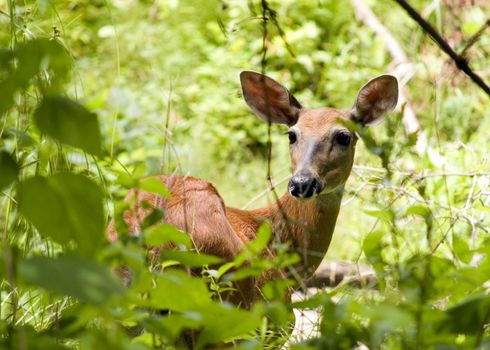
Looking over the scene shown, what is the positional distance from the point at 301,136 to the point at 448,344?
2.52m

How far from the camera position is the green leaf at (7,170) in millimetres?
1223

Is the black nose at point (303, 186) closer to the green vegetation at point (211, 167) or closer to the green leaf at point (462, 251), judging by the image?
the green vegetation at point (211, 167)

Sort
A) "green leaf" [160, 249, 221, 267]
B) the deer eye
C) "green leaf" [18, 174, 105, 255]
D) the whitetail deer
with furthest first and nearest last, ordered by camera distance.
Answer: the deer eye < the whitetail deer < "green leaf" [160, 249, 221, 267] < "green leaf" [18, 174, 105, 255]

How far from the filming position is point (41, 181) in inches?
47.4

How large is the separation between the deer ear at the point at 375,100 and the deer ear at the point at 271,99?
10.9 inches

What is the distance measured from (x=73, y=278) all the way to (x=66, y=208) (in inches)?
5.7

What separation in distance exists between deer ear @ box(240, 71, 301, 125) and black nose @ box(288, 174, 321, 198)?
22.0 inches

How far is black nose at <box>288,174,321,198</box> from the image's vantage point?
3.52 m

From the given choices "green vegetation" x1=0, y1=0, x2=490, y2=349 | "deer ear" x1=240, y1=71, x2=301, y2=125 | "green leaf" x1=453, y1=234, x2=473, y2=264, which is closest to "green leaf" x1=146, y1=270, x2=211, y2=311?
"green vegetation" x1=0, y1=0, x2=490, y2=349

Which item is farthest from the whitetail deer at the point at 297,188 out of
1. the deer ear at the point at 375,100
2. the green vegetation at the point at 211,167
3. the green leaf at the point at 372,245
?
the green leaf at the point at 372,245

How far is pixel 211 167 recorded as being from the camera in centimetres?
694

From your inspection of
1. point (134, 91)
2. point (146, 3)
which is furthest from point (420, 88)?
point (146, 3)

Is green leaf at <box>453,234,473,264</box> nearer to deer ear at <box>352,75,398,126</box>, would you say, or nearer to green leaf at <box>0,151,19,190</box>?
green leaf at <box>0,151,19,190</box>

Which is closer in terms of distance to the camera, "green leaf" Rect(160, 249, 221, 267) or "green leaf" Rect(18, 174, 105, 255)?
"green leaf" Rect(18, 174, 105, 255)
